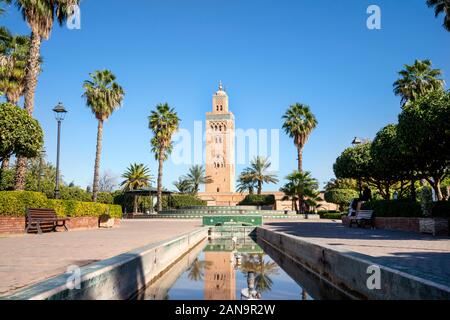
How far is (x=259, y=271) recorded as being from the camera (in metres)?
8.34

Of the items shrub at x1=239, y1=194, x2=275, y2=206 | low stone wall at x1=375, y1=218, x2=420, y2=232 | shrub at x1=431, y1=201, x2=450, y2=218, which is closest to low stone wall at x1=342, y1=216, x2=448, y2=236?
low stone wall at x1=375, y1=218, x2=420, y2=232

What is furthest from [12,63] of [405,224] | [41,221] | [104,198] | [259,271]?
[104,198]

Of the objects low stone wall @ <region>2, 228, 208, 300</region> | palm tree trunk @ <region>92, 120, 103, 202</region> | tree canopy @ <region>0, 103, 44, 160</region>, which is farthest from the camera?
palm tree trunk @ <region>92, 120, 103, 202</region>

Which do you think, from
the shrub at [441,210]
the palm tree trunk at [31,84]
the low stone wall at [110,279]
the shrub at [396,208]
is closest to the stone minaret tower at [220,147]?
the shrub at [396,208]

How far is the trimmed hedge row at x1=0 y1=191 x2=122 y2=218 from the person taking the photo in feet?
46.5

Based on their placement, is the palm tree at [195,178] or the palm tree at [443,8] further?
the palm tree at [195,178]

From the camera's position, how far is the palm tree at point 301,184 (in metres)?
40.9

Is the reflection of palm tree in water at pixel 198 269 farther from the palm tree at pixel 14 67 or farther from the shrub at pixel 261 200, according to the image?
the shrub at pixel 261 200

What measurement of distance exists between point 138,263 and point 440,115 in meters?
13.0

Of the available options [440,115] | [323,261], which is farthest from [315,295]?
[440,115]

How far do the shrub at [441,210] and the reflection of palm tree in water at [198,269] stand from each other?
9387mm

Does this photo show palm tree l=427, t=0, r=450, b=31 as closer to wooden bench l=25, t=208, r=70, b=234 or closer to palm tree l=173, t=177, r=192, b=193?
wooden bench l=25, t=208, r=70, b=234

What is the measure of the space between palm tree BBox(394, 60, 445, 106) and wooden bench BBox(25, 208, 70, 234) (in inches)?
1068
